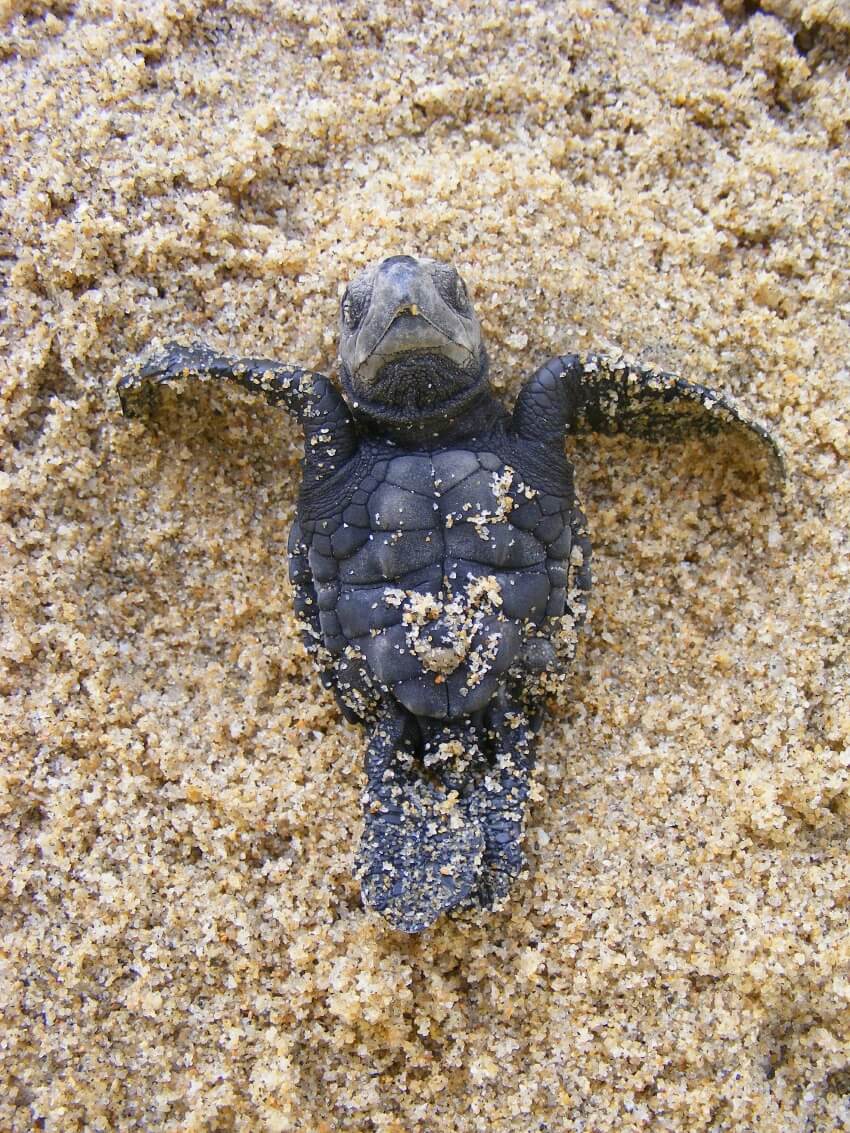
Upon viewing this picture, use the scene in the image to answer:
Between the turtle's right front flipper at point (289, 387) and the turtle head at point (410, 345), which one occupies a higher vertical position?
the turtle head at point (410, 345)

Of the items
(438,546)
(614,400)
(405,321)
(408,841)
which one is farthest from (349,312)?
(408,841)

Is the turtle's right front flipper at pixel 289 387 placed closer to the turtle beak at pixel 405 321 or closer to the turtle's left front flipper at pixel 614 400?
the turtle beak at pixel 405 321

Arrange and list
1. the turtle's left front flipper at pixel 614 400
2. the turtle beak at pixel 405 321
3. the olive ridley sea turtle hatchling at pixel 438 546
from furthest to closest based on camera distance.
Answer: the turtle's left front flipper at pixel 614 400 → the olive ridley sea turtle hatchling at pixel 438 546 → the turtle beak at pixel 405 321

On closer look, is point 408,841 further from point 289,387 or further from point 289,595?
point 289,387

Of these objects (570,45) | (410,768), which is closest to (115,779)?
(410,768)

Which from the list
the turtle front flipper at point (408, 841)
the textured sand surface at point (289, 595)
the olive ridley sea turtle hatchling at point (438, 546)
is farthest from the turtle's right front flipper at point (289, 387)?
the turtle front flipper at point (408, 841)

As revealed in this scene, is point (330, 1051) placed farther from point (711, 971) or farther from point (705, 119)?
point (705, 119)

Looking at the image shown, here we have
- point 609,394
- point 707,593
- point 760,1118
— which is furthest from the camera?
point 707,593

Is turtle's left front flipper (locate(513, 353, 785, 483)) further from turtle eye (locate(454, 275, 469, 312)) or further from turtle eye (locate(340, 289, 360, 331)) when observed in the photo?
turtle eye (locate(340, 289, 360, 331))
